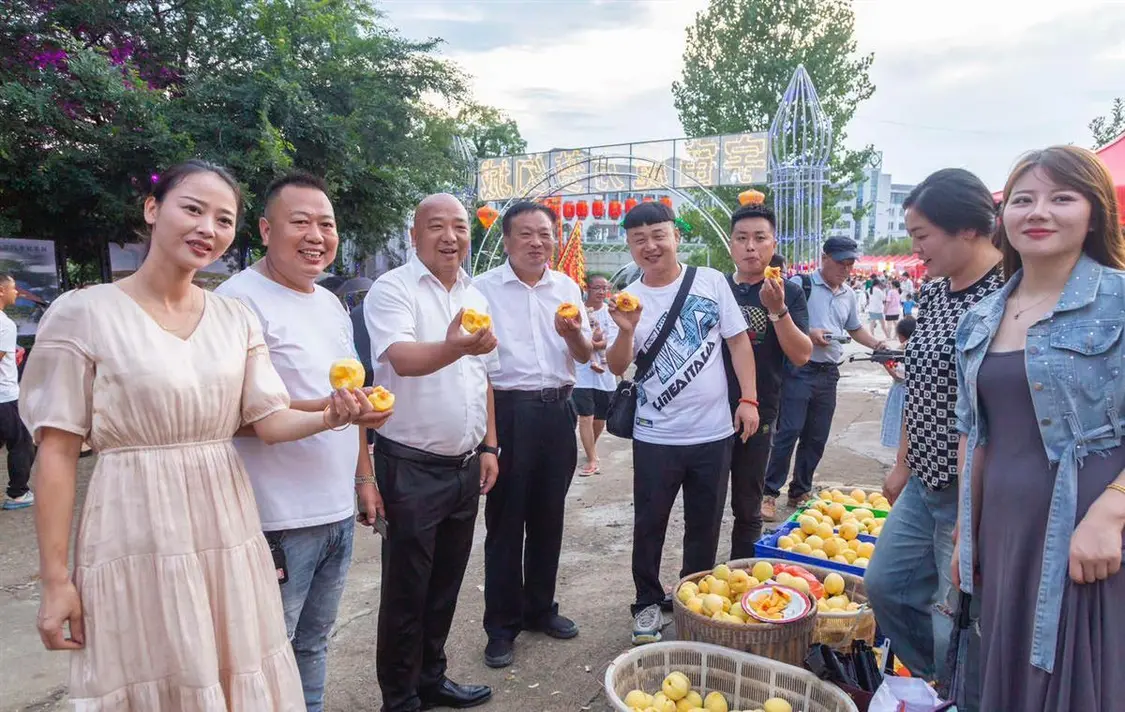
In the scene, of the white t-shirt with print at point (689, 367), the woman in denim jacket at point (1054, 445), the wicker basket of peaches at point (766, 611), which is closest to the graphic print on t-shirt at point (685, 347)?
the white t-shirt with print at point (689, 367)

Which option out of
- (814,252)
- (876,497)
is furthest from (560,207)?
(876,497)

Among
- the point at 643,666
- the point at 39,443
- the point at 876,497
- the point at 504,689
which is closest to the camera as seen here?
the point at 39,443

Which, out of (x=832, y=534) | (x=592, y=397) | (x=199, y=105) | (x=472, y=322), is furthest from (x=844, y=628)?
(x=199, y=105)

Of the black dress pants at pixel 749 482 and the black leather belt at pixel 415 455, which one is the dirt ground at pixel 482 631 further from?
the black leather belt at pixel 415 455

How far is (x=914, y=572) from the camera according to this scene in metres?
2.74

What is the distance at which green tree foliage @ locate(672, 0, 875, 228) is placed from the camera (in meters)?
25.1

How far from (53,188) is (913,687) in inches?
381

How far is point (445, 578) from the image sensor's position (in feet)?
10.1

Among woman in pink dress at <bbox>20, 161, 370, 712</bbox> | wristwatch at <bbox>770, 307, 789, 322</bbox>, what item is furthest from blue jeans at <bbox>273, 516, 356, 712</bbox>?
wristwatch at <bbox>770, 307, 789, 322</bbox>

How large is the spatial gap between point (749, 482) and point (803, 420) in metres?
1.85

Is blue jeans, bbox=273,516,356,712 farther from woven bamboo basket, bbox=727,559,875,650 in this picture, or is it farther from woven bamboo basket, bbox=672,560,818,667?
woven bamboo basket, bbox=727,559,875,650

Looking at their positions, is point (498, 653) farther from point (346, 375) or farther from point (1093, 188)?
point (1093, 188)

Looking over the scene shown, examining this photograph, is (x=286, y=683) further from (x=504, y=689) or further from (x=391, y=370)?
(x=504, y=689)

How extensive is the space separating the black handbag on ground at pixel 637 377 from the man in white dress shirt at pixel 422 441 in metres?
0.99
